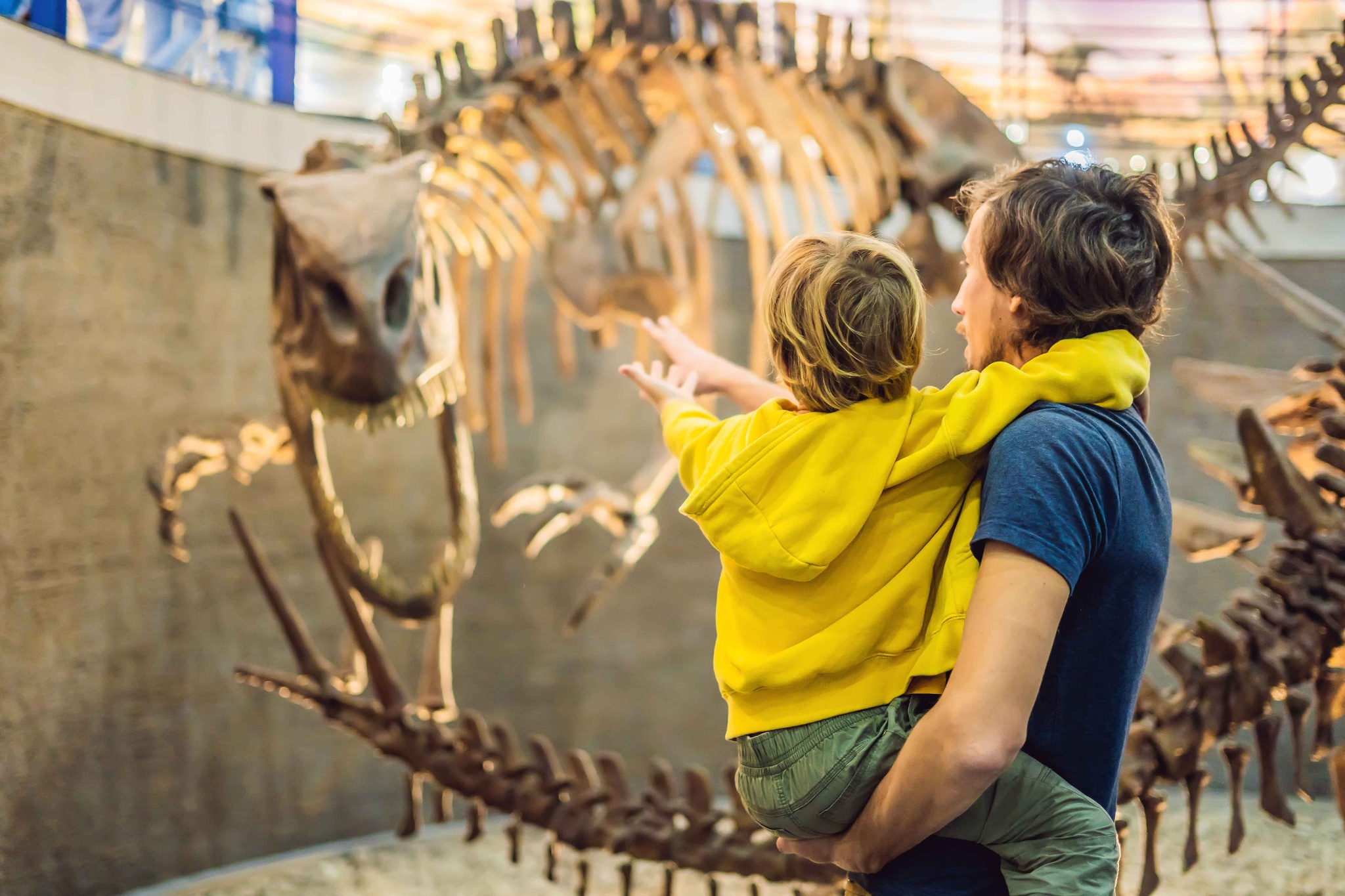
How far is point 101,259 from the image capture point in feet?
12.0

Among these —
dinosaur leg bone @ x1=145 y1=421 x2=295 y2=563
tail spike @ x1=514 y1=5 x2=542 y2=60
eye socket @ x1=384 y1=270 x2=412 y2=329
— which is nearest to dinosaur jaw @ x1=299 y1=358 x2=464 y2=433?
eye socket @ x1=384 y1=270 x2=412 y2=329

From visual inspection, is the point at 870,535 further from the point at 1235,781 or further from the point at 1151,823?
the point at 1235,781

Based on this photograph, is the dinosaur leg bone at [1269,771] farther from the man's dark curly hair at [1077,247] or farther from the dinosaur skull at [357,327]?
the dinosaur skull at [357,327]

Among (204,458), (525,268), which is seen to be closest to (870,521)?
(204,458)

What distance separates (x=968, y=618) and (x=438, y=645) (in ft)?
7.74

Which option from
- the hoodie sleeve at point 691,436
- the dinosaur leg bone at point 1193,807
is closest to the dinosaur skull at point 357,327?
the hoodie sleeve at point 691,436

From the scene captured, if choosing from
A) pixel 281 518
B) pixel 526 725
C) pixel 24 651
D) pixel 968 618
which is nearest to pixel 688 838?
pixel 968 618

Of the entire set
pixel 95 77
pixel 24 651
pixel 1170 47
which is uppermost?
pixel 1170 47

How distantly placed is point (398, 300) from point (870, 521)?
5.49 ft

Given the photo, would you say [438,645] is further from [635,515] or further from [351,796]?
[351,796]

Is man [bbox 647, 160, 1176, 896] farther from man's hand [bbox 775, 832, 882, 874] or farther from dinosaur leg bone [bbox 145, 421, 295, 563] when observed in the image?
dinosaur leg bone [bbox 145, 421, 295, 563]

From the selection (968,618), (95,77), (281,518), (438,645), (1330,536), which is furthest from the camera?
(281,518)

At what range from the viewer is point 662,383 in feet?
4.65

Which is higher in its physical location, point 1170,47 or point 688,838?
point 1170,47
